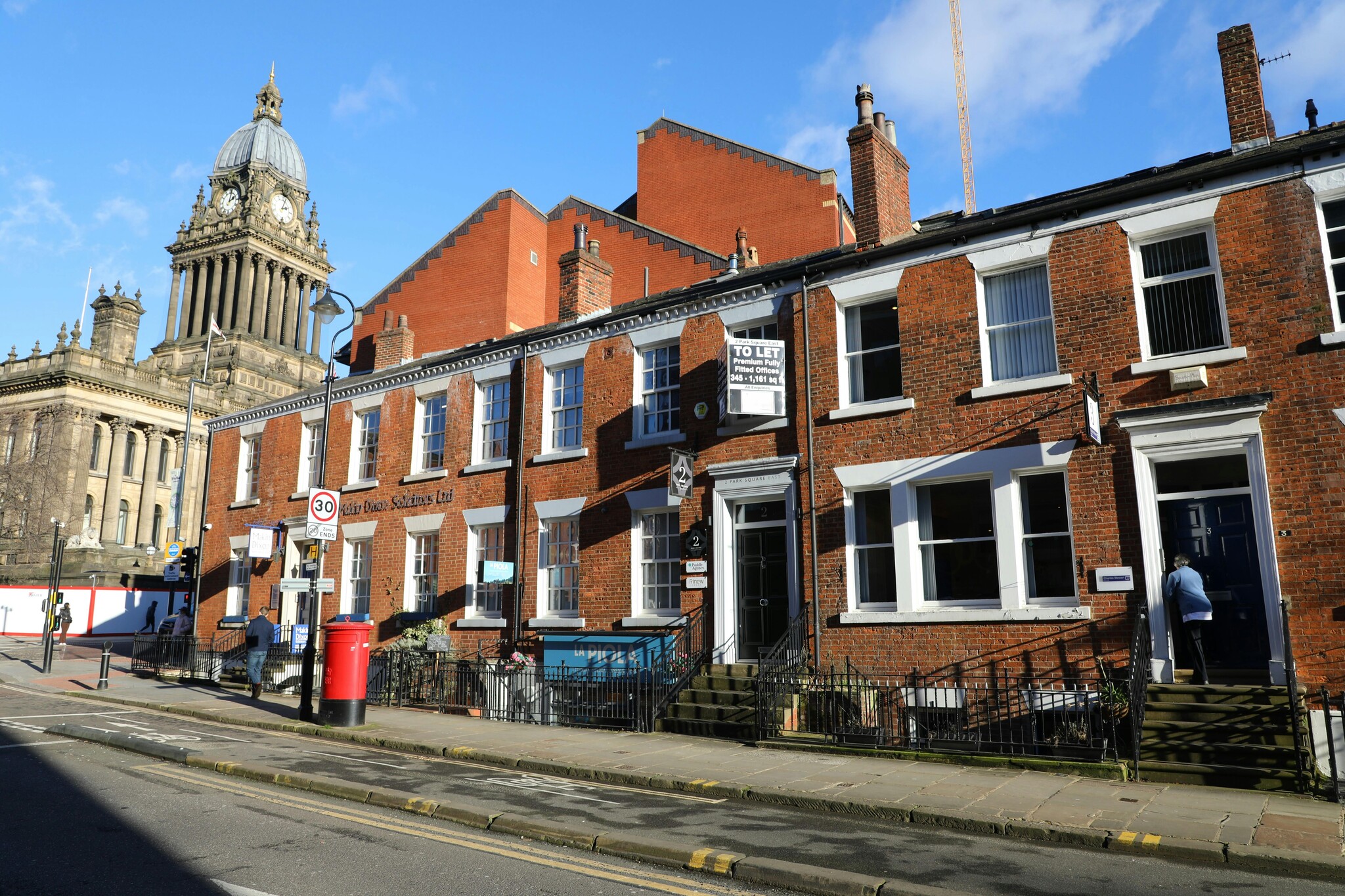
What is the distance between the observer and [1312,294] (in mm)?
11055

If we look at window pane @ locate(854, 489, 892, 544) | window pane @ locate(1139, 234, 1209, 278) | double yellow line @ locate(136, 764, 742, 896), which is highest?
window pane @ locate(1139, 234, 1209, 278)

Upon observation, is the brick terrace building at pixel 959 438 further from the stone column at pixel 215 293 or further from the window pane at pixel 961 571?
the stone column at pixel 215 293

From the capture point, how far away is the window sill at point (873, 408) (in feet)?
45.6

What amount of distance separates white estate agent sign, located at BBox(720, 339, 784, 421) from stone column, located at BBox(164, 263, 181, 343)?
87.6 m

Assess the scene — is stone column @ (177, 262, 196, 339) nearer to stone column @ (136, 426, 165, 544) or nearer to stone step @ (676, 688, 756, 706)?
stone column @ (136, 426, 165, 544)

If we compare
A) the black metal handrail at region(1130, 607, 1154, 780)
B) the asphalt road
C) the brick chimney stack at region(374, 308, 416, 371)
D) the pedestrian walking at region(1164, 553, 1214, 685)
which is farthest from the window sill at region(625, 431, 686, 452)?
the brick chimney stack at region(374, 308, 416, 371)

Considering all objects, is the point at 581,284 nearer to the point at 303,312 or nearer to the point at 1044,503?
the point at 1044,503

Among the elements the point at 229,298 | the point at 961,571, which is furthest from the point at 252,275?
the point at 961,571

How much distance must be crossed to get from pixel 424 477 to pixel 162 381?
5337cm

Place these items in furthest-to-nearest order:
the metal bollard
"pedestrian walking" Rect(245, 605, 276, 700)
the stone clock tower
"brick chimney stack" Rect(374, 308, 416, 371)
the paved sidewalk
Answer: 1. the stone clock tower
2. "brick chimney stack" Rect(374, 308, 416, 371)
3. the metal bollard
4. "pedestrian walking" Rect(245, 605, 276, 700)
5. the paved sidewalk

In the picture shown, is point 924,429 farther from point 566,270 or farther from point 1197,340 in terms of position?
point 566,270

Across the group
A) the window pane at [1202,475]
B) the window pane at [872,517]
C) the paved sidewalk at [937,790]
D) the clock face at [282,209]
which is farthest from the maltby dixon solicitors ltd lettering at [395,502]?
the clock face at [282,209]

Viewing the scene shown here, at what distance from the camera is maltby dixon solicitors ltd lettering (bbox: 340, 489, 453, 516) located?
20188 mm

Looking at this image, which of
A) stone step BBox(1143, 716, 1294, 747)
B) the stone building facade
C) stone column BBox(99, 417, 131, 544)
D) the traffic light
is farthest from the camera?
stone column BBox(99, 417, 131, 544)
